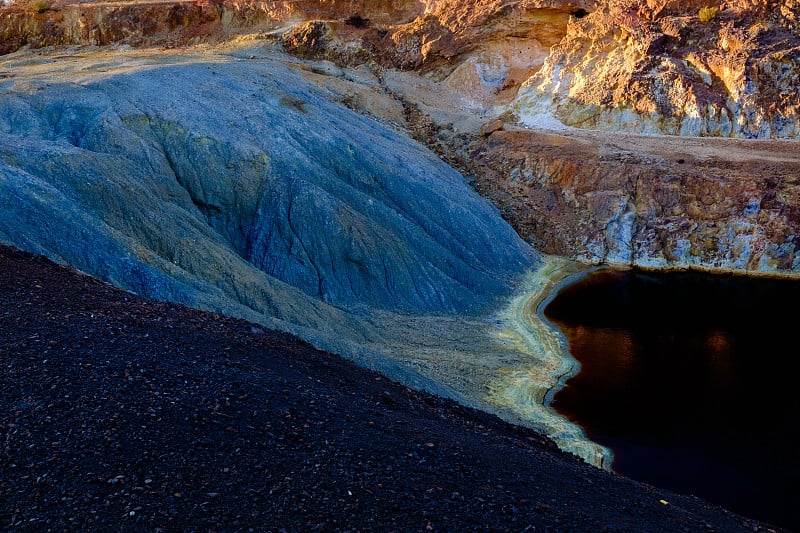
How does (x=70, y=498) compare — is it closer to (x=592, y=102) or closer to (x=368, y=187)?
(x=368, y=187)

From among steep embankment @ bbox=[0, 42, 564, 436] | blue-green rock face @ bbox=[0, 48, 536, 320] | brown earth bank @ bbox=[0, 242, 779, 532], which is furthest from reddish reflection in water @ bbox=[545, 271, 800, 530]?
blue-green rock face @ bbox=[0, 48, 536, 320]

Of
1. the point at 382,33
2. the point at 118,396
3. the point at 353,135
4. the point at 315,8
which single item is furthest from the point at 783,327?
the point at 315,8

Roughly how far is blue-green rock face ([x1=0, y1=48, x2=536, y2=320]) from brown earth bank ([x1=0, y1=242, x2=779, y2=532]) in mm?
4777

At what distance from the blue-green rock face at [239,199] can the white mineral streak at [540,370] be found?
113 centimetres

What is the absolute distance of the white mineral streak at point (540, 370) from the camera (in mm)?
18172

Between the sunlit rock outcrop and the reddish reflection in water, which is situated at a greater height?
the sunlit rock outcrop

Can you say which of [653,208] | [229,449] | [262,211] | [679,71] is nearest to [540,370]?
[262,211]

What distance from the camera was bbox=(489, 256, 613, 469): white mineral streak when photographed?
59.6 feet

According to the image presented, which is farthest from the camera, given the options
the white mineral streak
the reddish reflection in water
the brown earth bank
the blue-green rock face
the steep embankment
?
the blue-green rock face

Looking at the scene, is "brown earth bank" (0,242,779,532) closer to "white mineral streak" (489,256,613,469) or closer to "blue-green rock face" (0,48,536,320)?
"white mineral streak" (489,256,613,469)

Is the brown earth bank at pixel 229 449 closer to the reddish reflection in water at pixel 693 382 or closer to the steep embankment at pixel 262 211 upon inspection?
the reddish reflection in water at pixel 693 382

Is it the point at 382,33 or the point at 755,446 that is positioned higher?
the point at 382,33

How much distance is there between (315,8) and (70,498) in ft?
148

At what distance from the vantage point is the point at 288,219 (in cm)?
2597
